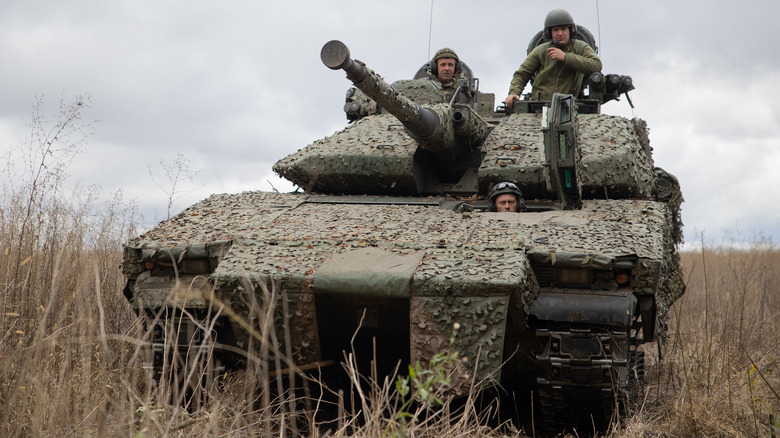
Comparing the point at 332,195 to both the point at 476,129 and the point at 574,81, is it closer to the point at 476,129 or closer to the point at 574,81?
the point at 476,129

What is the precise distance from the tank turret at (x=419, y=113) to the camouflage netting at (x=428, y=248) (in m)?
0.60

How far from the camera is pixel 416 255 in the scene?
4.29 meters

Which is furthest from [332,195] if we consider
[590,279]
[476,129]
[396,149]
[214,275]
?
[590,279]

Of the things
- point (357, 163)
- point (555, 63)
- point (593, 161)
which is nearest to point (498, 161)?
point (593, 161)

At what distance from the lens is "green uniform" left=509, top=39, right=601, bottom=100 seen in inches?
302

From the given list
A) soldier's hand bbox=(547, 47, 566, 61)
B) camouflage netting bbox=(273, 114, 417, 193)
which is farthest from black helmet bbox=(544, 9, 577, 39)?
camouflage netting bbox=(273, 114, 417, 193)

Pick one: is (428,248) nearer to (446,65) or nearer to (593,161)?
(593,161)

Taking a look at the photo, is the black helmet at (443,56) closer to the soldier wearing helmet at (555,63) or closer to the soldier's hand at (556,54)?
the soldier wearing helmet at (555,63)

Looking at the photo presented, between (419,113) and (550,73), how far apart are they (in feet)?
9.15

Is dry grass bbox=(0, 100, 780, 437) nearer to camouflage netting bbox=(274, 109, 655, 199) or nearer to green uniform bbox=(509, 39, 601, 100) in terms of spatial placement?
camouflage netting bbox=(274, 109, 655, 199)

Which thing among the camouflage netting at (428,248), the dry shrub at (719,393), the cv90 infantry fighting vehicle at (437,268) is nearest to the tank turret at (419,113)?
the cv90 infantry fighting vehicle at (437,268)

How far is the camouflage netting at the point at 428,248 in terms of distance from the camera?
4016 mm

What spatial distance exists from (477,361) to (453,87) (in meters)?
4.39

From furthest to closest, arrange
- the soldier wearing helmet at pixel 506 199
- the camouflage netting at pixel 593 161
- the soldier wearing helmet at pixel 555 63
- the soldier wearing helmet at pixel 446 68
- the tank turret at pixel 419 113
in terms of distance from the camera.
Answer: the soldier wearing helmet at pixel 446 68 → the soldier wearing helmet at pixel 555 63 → the camouflage netting at pixel 593 161 → the soldier wearing helmet at pixel 506 199 → the tank turret at pixel 419 113
